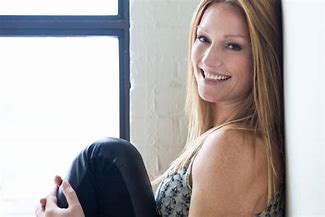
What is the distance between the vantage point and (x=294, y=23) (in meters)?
0.93

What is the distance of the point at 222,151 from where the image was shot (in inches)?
45.4

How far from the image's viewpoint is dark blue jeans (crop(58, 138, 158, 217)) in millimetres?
1248

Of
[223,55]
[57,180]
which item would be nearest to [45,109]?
[57,180]

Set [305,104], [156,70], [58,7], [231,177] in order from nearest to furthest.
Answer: [305,104] → [231,177] → [156,70] → [58,7]

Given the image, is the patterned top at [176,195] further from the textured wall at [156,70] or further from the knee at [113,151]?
the textured wall at [156,70]

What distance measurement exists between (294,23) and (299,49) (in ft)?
0.26

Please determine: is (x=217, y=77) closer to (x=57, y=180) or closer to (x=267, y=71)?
(x=267, y=71)

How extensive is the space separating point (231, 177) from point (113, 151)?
297 millimetres

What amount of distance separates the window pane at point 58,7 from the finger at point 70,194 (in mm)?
754

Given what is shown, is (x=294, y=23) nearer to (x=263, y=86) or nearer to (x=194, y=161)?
(x=263, y=86)

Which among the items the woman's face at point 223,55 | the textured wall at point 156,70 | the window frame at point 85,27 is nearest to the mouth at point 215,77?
the woman's face at point 223,55

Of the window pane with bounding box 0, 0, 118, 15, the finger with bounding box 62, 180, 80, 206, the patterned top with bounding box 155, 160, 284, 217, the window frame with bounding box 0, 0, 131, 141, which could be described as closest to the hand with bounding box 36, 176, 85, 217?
the finger with bounding box 62, 180, 80, 206

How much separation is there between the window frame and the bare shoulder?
0.70 metres

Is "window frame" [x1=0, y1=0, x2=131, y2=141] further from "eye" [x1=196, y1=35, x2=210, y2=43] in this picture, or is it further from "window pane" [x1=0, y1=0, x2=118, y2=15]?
"eye" [x1=196, y1=35, x2=210, y2=43]
